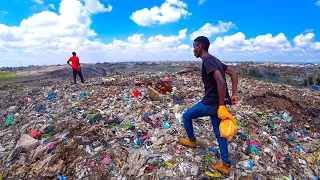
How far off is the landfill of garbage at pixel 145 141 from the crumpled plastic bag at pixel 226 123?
735 mm

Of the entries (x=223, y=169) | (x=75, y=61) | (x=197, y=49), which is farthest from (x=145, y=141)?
(x=75, y=61)

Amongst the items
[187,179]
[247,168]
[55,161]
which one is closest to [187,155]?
[187,179]

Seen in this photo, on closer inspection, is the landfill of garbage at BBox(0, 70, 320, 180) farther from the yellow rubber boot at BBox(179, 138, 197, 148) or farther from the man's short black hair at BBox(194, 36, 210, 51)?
the man's short black hair at BBox(194, 36, 210, 51)

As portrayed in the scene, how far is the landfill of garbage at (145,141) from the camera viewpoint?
2.97 metres

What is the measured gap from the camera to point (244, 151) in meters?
3.53

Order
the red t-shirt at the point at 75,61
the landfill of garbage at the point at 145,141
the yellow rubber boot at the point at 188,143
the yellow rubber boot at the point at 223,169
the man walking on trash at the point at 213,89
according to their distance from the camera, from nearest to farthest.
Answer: the man walking on trash at the point at 213,89
the yellow rubber boot at the point at 223,169
the landfill of garbage at the point at 145,141
the yellow rubber boot at the point at 188,143
the red t-shirt at the point at 75,61

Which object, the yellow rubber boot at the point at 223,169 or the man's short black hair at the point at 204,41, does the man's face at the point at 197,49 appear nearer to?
the man's short black hair at the point at 204,41

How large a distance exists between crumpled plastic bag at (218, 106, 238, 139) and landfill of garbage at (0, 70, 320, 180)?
0.73 meters

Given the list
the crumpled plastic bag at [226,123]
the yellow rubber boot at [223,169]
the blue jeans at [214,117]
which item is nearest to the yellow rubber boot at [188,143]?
the yellow rubber boot at [223,169]

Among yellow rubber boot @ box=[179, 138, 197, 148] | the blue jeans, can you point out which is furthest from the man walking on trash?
yellow rubber boot @ box=[179, 138, 197, 148]

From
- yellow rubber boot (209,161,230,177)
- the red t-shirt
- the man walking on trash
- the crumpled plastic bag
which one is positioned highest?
the red t-shirt

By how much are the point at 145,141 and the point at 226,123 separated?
1684 millimetres

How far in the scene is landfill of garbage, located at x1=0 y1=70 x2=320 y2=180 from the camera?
297cm

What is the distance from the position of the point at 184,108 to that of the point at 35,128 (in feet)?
11.2
